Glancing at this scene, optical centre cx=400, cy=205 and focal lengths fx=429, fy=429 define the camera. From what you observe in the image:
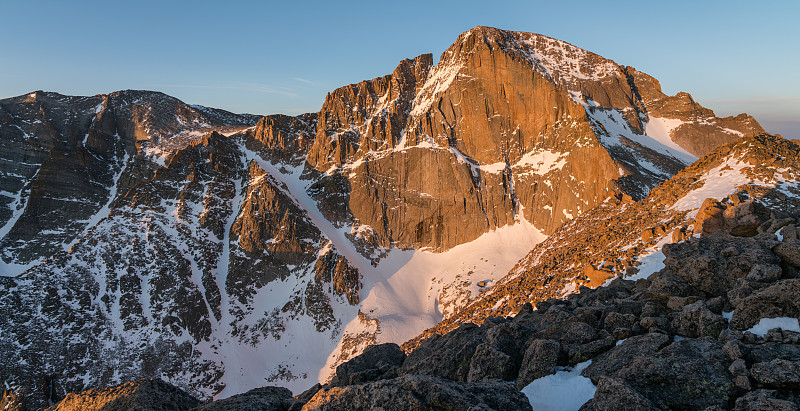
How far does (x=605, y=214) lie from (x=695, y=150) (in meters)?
102

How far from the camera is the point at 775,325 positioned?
11.5 metres

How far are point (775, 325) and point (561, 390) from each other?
5.98m

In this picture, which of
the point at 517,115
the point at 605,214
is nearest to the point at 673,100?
the point at 517,115

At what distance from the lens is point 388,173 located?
434 feet

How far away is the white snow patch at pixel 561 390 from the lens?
11008 millimetres

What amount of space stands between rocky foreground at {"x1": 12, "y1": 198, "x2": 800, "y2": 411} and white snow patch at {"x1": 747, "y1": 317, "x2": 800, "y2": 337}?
0.13 ft

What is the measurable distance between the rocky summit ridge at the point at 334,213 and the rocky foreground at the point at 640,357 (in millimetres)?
26212

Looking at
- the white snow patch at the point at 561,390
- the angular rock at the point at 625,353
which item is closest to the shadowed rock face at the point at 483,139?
the angular rock at the point at 625,353

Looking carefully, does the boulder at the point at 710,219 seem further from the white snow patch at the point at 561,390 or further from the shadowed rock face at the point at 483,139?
the shadowed rock face at the point at 483,139

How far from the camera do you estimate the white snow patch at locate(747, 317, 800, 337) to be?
445 inches

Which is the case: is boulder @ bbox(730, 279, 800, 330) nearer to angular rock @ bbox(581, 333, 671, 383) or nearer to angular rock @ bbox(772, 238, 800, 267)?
angular rock @ bbox(581, 333, 671, 383)

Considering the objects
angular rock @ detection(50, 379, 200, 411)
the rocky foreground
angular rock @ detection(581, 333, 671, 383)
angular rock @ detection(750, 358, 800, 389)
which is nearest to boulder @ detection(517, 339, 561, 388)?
the rocky foreground

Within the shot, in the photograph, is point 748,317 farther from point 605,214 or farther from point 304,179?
point 304,179

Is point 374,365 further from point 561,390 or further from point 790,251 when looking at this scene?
point 790,251
